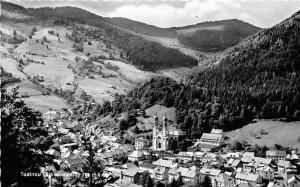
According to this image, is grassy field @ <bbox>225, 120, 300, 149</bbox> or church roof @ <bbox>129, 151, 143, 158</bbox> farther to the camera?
grassy field @ <bbox>225, 120, 300, 149</bbox>

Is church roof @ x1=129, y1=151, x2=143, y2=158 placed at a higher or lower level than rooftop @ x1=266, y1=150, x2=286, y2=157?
lower

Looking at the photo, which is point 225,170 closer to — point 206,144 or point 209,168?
point 209,168

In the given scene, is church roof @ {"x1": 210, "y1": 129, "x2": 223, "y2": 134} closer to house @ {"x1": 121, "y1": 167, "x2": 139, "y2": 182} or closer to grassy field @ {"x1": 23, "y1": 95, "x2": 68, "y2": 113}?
house @ {"x1": 121, "y1": 167, "x2": 139, "y2": 182}

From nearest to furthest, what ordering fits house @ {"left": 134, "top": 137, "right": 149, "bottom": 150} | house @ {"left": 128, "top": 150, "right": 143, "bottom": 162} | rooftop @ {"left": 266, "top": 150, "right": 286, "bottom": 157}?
rooftop @ {"left": 266, "top": 150, "right": 286, "bottom": 157}, house @ {"left": 128, "top": 150, "right": 143, "bottom": 162}, house @ {"left": 134, "top": 137, "right": 149, "bottom": 150}

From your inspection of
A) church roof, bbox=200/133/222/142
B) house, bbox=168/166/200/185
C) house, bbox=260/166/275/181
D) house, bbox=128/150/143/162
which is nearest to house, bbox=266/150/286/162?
house, bbox=260/166/275/181

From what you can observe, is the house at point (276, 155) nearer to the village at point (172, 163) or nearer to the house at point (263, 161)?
the village at point (172, 163)

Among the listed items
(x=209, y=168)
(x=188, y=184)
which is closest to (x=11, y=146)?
(x=188, y=184)

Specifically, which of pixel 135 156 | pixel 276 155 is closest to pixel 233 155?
pixel 276 155
